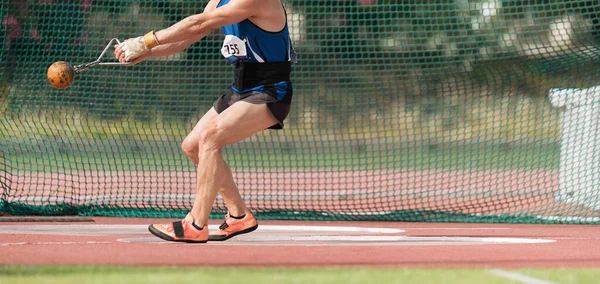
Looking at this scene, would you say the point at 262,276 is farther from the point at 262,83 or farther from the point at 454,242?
the point at 454,242

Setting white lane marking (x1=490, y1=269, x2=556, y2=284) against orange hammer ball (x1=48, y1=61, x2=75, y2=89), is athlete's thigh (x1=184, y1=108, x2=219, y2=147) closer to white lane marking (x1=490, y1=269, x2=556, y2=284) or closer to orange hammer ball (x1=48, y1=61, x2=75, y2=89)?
orange hammer ball (x1=48, y1=61, x2=75, y2=89)

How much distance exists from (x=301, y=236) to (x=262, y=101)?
1.67 meters

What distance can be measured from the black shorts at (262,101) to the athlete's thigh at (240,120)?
39 mm

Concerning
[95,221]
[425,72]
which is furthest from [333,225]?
[425,72]

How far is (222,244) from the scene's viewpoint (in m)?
7.68

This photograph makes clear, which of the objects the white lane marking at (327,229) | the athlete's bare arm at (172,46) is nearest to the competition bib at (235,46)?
the athlete's bare arm at (172,46)

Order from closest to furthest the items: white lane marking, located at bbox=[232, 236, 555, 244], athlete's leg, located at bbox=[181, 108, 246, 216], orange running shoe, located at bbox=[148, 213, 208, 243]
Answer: orange running shoe, located at bbox=[148, 213, 208, 243], athlete's leg, located at bbox=[181, 108, 246, 216], white lane marking, located at bbox=[232, 236, 555, 244]

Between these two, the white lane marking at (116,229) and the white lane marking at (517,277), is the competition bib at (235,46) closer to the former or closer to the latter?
the white lane marking at (116,229)

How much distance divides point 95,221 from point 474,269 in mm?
4798

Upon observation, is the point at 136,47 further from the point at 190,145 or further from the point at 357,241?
the point at 357,241

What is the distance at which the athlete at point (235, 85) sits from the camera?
7.17 metres

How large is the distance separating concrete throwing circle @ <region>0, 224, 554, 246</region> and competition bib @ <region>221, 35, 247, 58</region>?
4.80ft

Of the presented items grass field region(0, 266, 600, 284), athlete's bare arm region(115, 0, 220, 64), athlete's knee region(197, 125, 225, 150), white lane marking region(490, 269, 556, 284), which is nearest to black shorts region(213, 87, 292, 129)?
athlete's knee region(197, 125, 225, 150)

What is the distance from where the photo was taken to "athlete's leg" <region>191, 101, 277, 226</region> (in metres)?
7.27
